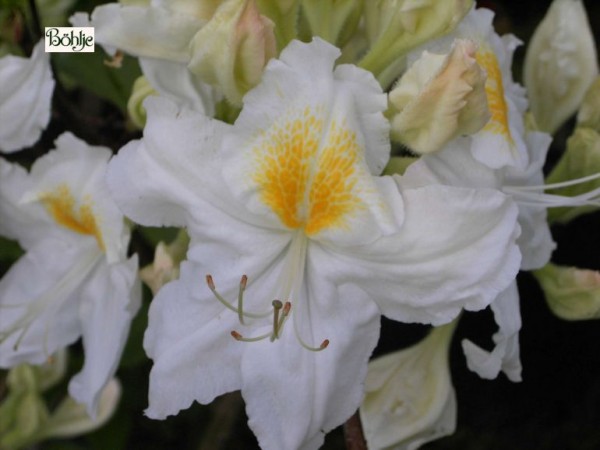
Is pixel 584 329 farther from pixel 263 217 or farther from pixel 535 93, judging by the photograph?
pixel 263 217

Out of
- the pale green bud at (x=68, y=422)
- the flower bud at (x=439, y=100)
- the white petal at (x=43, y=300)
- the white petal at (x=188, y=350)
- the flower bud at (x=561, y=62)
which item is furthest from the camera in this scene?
the pale green bud at (x=68, y=422)

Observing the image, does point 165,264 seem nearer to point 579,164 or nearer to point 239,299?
point 239,299

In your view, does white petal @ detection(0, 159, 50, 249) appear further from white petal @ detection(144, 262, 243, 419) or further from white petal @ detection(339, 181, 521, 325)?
white petal @ detection(339, 181, 521, 325)

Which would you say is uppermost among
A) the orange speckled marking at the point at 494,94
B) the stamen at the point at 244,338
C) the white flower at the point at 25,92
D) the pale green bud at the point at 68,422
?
the orange speckled marking at the point at 494,94

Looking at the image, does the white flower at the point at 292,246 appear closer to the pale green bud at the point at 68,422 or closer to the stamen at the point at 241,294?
the stamen at the point at 241,294

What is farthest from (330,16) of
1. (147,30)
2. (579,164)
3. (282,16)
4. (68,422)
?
(68,422)

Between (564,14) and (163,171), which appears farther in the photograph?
(564,14)

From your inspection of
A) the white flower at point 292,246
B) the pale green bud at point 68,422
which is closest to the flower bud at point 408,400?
the white flower at point 292,246

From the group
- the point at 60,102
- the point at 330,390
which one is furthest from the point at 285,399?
the point at 60,102
